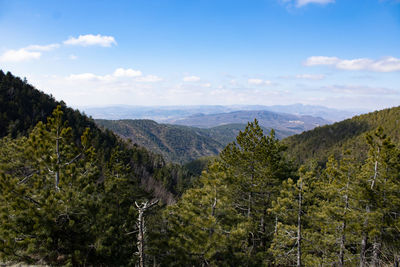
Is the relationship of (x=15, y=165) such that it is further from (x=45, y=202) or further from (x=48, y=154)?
(x=45, y=202)

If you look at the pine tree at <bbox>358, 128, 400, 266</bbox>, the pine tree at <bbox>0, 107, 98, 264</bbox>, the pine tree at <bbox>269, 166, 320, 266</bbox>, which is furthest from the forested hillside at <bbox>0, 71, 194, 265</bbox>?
the pine tree at <bbox>358, 128, 400, 266</bbox>

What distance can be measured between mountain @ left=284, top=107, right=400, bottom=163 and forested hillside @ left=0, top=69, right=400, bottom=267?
103588 millimetres

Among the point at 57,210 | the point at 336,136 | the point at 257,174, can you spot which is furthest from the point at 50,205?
the point at 336,136

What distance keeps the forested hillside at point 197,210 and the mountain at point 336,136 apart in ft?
340

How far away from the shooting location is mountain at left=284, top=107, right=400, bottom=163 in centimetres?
11009

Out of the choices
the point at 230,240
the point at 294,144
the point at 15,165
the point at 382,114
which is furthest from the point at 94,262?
the point at 382,114

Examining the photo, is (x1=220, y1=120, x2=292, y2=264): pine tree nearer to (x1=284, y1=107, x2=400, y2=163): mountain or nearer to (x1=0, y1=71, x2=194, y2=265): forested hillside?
(x1=0, y1=71, x2=194, y2=265): forested hillside

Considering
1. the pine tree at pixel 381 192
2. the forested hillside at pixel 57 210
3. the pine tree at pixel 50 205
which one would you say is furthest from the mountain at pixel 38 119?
the pine tree at pixel 381 192

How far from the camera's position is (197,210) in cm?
1152

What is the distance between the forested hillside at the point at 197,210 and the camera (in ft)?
24.7

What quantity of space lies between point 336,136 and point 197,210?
471 ft

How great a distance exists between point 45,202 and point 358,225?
527 inches

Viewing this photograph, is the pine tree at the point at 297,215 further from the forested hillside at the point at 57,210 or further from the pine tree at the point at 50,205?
the pine tree at the point at 50,205

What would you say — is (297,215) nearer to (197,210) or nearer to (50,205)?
(197,210)
